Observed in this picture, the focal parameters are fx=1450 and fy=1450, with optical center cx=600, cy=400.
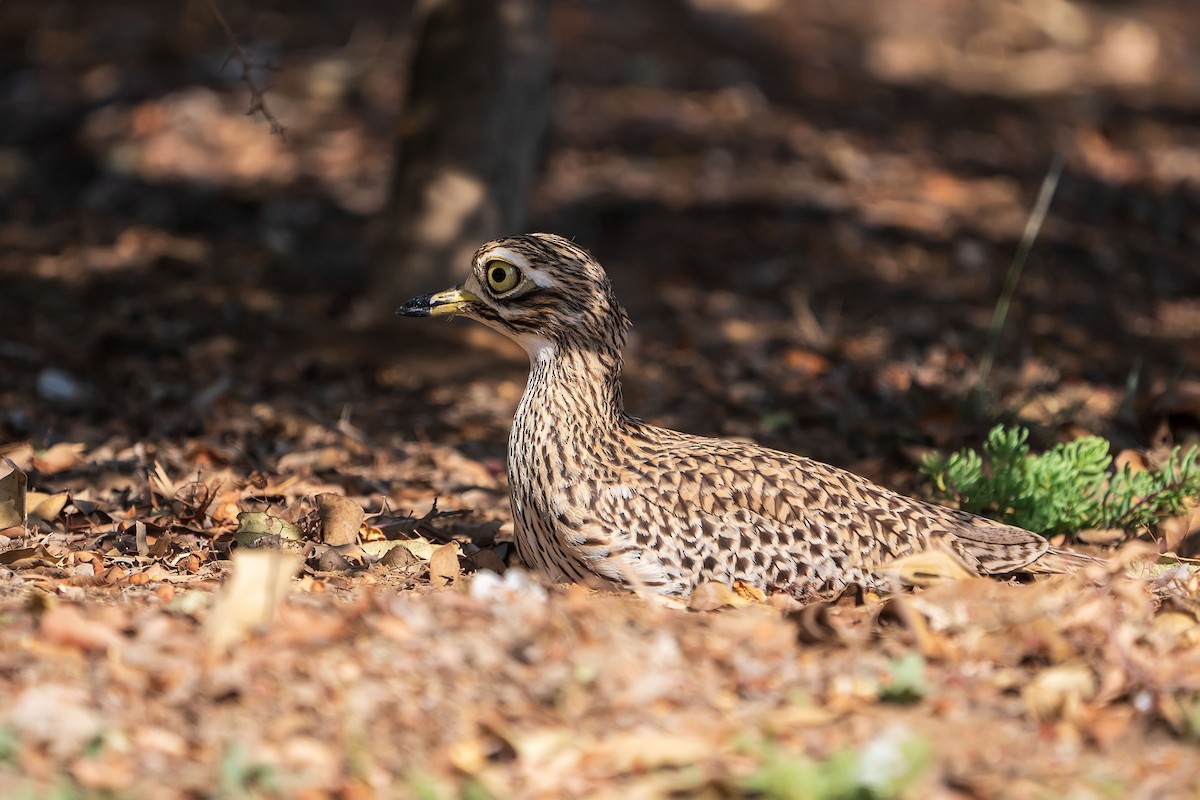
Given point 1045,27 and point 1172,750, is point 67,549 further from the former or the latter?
point 1045,27

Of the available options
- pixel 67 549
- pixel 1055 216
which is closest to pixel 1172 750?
pixel 67 549

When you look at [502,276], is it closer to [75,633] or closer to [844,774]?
[75,633]

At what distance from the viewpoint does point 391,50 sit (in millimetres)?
13312

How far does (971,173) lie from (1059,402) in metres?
4.52

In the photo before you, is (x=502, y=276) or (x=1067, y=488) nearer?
(x=502, y=276)

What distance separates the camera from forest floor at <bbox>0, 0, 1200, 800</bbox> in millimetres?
3371

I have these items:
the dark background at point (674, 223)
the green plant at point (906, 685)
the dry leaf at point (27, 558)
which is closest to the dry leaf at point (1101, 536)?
the dark background at point (674, 223)

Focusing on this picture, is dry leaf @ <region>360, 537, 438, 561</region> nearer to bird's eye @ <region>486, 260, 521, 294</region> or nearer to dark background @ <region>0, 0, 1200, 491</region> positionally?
bird's eye @ <region>486, 260, 521, 294</region>

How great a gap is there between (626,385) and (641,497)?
3.14 metres

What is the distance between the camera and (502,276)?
4.80m

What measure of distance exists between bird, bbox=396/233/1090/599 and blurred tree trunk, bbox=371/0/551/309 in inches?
120

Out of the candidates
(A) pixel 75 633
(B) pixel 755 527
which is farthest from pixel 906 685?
(A) pixel 75 633

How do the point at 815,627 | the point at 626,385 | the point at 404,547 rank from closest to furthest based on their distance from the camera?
the point at 815,627
the point at 404,547
the point at 626,385

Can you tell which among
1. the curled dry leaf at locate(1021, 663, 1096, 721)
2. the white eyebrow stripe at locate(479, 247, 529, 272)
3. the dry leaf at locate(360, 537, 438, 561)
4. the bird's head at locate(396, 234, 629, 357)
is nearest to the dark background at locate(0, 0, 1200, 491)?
the dry leaf at locate(360, 537, 438, 561)
